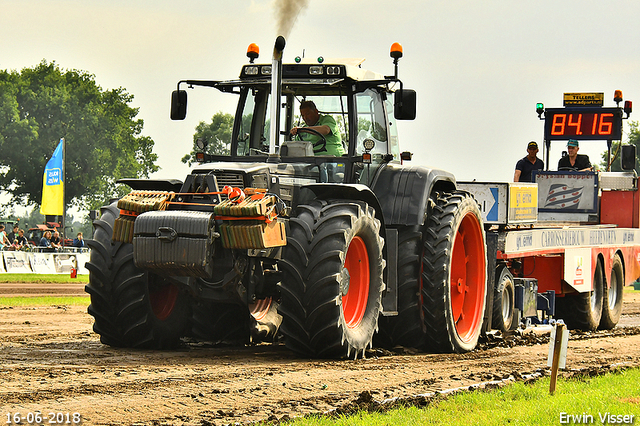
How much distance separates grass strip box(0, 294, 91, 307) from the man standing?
8.60m

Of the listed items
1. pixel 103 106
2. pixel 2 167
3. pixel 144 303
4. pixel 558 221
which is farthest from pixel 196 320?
pixel 103 106

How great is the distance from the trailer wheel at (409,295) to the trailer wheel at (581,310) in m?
5.51

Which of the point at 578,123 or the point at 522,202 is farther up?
the point at 578,123

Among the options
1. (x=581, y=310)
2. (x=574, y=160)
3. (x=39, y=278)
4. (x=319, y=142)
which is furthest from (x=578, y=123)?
(x=39, y=278)

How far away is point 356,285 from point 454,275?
2333mm

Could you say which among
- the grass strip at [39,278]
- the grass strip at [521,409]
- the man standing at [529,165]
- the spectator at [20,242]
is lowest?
the grass strip at [39,278]

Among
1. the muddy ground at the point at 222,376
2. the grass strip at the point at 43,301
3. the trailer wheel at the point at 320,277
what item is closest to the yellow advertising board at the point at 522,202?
the muddy ground at the point at 222,376

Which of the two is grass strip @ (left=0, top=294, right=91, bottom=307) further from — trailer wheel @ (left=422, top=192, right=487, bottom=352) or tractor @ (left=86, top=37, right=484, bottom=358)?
trailer wheel @ (left=422, top=192, right=487, bottom=352)

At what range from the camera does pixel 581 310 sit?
15.1m

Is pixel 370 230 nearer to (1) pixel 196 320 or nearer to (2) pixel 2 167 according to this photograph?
(1) pixel 196 320

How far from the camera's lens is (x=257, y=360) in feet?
29.7

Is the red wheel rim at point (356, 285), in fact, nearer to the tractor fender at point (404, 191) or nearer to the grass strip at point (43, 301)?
the tractor fender at point (404, 191)

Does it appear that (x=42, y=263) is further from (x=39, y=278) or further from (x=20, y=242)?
(x=20, y=242)

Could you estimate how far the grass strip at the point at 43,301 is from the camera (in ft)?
59.0
